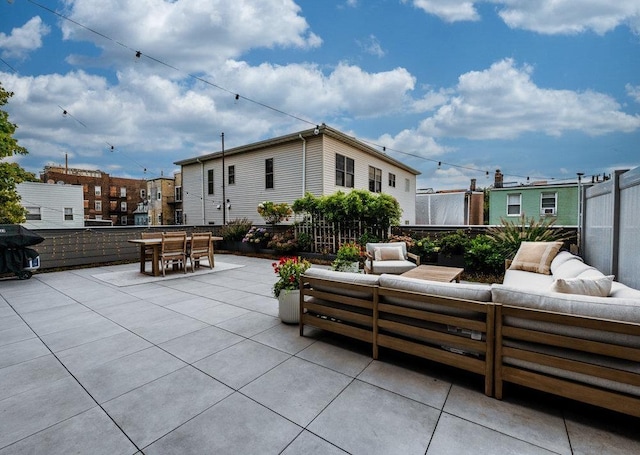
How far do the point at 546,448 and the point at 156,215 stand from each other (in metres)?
29.0

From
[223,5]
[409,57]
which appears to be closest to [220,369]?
[223,5]

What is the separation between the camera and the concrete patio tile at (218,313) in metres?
3.74

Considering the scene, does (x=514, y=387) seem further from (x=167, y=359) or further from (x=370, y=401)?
(x=167, y=359)

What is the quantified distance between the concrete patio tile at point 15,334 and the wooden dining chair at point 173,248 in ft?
9.78

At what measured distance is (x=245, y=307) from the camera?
13.9 ft

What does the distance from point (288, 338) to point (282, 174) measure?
33.3 feet

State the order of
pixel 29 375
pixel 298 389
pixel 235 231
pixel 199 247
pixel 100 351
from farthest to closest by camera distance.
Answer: pixel 235 231 → pixel 199 247 → pixel 100 351 → pixel 29 375 → pixel 298 389

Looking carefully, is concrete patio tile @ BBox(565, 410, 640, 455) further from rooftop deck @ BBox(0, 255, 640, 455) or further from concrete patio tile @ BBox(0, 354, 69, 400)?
concrete patio tile @ BBox(0, 354, 69, 400)

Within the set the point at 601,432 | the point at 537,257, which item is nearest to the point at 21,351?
the point at 601,432

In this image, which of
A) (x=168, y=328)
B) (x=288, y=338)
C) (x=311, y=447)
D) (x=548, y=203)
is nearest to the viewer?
(x=311, y=447)

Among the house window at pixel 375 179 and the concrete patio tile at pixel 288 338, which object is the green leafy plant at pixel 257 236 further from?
the concrete patio tile at pixel 288 338

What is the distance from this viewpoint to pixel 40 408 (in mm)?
1957

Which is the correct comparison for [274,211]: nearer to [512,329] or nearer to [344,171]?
[344,171]

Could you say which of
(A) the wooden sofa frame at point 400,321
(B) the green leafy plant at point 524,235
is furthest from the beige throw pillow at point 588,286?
(B) the green leafy plant at point 524,235
